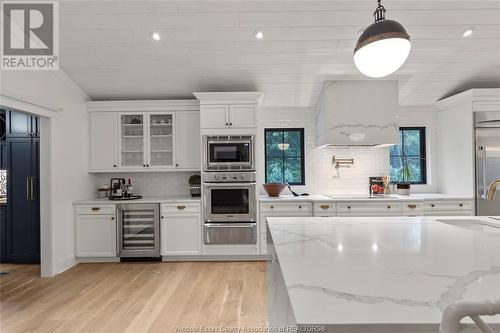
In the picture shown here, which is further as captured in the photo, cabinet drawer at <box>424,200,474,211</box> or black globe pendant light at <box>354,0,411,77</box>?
cabinet drawer at <box>424,200,474,211</box>

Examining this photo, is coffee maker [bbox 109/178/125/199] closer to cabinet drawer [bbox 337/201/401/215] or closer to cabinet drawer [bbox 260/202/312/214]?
cabinet drawer [bbox 260/202/312/214]

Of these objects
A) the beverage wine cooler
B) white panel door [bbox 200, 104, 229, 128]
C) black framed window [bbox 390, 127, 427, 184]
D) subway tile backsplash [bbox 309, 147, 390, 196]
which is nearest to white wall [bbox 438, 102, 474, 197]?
black framed window [bbox 390, 127, 427, 184]

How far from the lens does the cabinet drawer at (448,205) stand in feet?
12.7

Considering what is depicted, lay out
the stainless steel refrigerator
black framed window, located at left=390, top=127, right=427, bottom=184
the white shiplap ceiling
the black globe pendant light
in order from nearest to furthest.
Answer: the black globe pendant light, the white shiplap ceiling, the stainless steel refrigerator, black framed window, located at left=390, top=127, right=427, bottom=184

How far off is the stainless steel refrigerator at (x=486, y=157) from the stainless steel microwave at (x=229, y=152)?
2.92m

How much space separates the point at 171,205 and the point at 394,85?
3.39 meters

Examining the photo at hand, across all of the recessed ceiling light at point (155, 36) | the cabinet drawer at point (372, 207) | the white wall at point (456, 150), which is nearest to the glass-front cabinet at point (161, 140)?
the recessed ceiling light at point (155, 36)

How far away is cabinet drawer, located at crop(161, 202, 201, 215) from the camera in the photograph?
4047 mm

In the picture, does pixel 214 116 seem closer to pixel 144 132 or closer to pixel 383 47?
pixel 144 132

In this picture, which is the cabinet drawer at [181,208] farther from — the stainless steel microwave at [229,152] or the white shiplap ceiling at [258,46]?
the white shiplap ceiling at [258,46]

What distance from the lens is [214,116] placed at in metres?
4.05

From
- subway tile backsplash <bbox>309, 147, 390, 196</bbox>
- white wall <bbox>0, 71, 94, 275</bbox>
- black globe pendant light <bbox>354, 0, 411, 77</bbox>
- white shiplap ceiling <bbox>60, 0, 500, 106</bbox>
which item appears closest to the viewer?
black globe pendant light <bbox>354, 0, 411, 77</bbox>

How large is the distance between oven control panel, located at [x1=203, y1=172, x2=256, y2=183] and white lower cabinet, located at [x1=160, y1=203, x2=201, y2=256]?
0.40 m

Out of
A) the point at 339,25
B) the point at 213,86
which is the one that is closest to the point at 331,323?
the point at 339,25
